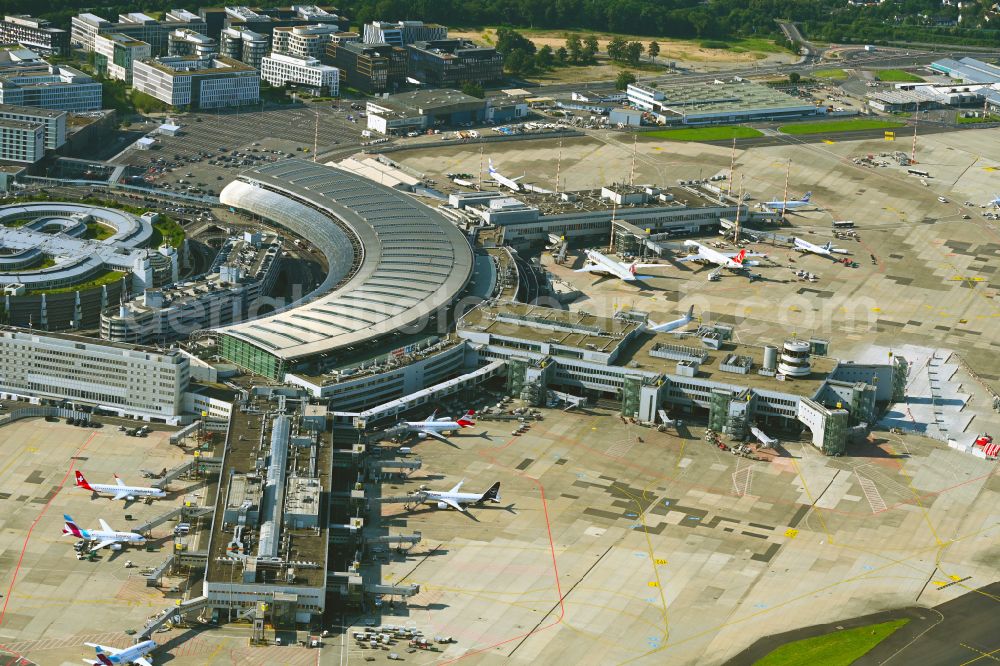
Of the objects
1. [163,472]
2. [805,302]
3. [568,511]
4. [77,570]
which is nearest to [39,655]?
[77,570]

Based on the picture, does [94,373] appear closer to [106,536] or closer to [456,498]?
[106,536]

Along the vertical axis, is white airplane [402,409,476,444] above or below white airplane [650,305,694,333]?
below

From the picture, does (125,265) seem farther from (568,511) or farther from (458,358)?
(568,511)

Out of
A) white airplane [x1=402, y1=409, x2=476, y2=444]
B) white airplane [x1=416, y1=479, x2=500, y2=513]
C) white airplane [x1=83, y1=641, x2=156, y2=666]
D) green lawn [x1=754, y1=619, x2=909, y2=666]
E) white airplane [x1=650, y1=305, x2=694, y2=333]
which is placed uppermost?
white airplane [x1=650, y1=305, x2=694, y2=333]

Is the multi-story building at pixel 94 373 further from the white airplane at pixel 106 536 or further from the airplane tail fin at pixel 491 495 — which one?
the airplane tail fin at pixel 491 495

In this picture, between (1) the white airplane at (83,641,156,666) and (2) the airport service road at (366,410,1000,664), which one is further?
(2) the airport service road at (366,410,1000,664)

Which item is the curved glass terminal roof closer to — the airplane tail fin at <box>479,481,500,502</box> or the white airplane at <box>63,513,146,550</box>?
the airplane tail fin at <box>479,481,500,502</box>

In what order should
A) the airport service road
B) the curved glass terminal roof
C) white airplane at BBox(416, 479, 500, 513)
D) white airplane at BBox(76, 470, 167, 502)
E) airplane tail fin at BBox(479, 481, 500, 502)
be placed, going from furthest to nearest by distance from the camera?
the curved glass terminal roof
airplane tail fin at BBox(479, 481, 500, 502)
white airplane at BBox(416, 479, 500, 513)
white airplane at BBox(76, 470, 167, 502)
the airport service road

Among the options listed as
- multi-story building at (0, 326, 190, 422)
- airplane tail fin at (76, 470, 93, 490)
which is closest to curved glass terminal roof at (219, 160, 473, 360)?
multi-story building at (0, 326, 190, 422)
